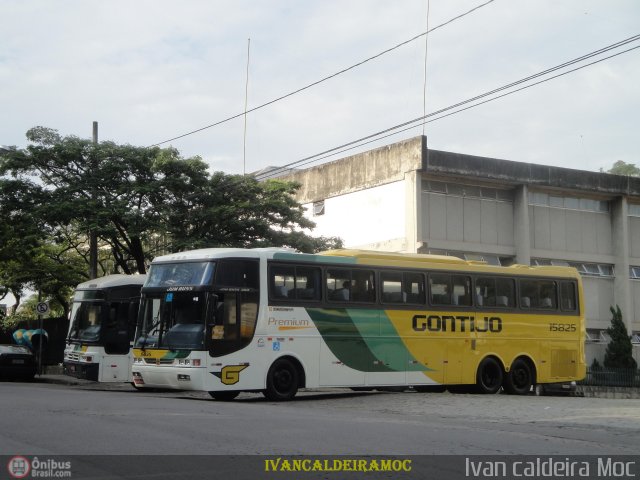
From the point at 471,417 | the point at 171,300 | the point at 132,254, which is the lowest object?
the point at 471,417

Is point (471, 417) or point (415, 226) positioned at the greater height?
point (415, 226)

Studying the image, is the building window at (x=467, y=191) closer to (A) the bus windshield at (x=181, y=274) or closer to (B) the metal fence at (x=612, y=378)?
(B) the metal fence at (x=612, y=378)

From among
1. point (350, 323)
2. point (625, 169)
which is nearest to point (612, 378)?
point (350, 323)

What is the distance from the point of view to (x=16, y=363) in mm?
29484

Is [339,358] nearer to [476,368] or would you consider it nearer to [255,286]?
[255,286]

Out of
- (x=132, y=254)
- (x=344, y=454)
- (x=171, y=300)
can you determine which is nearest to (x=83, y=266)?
(x=132, y=254)

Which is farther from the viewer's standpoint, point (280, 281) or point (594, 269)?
point (594, 269)

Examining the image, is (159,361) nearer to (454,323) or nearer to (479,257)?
(454,323)

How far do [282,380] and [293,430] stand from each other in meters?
8.10

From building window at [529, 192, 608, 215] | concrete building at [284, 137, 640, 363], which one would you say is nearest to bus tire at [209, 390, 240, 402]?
concrete building at [284, 137, 640, 363]

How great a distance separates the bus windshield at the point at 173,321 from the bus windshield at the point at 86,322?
6.41 metres

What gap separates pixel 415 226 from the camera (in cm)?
3453

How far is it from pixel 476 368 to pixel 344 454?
14.1 m

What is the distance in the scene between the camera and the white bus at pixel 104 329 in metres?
24.7
